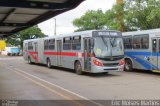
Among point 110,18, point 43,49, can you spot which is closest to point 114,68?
point 43,49

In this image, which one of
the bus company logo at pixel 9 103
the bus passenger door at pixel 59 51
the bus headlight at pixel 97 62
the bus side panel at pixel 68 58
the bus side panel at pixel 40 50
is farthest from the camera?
the bus side panel at pixel 40 50

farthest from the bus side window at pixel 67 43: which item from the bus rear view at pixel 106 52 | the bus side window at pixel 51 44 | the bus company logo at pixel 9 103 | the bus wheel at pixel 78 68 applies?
the bus company logo at pixel 9 103

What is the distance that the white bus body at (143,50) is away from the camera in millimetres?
19703

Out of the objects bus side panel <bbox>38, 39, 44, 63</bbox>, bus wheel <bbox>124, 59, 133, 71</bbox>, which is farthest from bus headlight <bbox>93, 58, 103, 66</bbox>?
bus side panel <bbox>38, 39, 44, 63</bbox>

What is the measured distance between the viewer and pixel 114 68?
1934 cm

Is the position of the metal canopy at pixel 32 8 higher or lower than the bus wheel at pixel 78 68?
higher

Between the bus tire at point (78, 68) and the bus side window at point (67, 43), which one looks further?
the bus side window at point (67, 43)

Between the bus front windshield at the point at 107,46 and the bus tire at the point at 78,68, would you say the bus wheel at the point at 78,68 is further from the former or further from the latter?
the bus front windshield at the point at 107,46

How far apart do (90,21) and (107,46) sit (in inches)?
2512

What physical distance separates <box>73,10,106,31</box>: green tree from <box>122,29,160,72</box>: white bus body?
5709 centimetres

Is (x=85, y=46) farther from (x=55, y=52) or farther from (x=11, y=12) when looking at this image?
(x=11, y=12)

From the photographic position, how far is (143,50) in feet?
69.2

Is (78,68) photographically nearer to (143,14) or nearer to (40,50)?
(40,50)

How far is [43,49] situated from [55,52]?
154 inches
